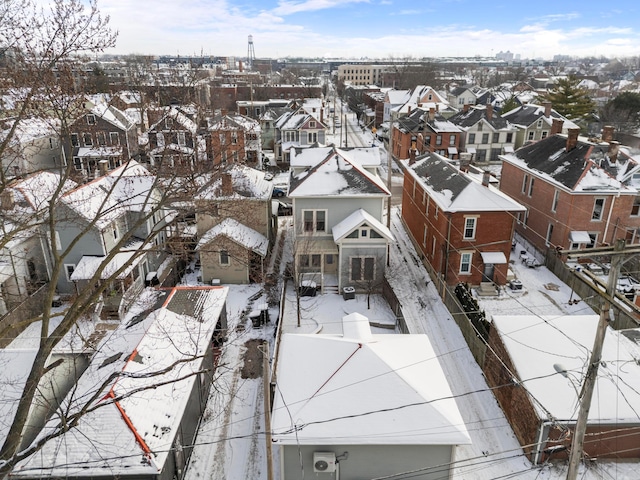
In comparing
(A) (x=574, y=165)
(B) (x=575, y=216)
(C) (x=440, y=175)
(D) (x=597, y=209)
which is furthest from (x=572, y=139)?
(C) (x=440, y=175)

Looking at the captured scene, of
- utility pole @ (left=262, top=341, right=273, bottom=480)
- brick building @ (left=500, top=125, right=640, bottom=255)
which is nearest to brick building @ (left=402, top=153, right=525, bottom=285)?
brick building @ (left=500, top=125, right=640, bottom=255)

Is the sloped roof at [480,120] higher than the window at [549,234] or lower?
higher

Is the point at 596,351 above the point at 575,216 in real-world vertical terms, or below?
above

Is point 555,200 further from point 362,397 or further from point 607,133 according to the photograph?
point 362,397

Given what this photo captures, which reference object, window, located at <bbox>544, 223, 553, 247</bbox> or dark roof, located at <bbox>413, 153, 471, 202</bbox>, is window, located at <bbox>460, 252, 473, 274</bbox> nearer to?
dark roof, located at <bbox>413, 153, 471, 202</bbox>

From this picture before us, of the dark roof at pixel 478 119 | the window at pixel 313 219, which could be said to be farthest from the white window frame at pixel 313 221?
the dark roof at pixel 478 119

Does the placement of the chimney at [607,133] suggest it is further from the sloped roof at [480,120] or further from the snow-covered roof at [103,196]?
the snow-covered roof at [103,196]

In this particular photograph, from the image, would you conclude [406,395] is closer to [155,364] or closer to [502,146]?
[155,364]
